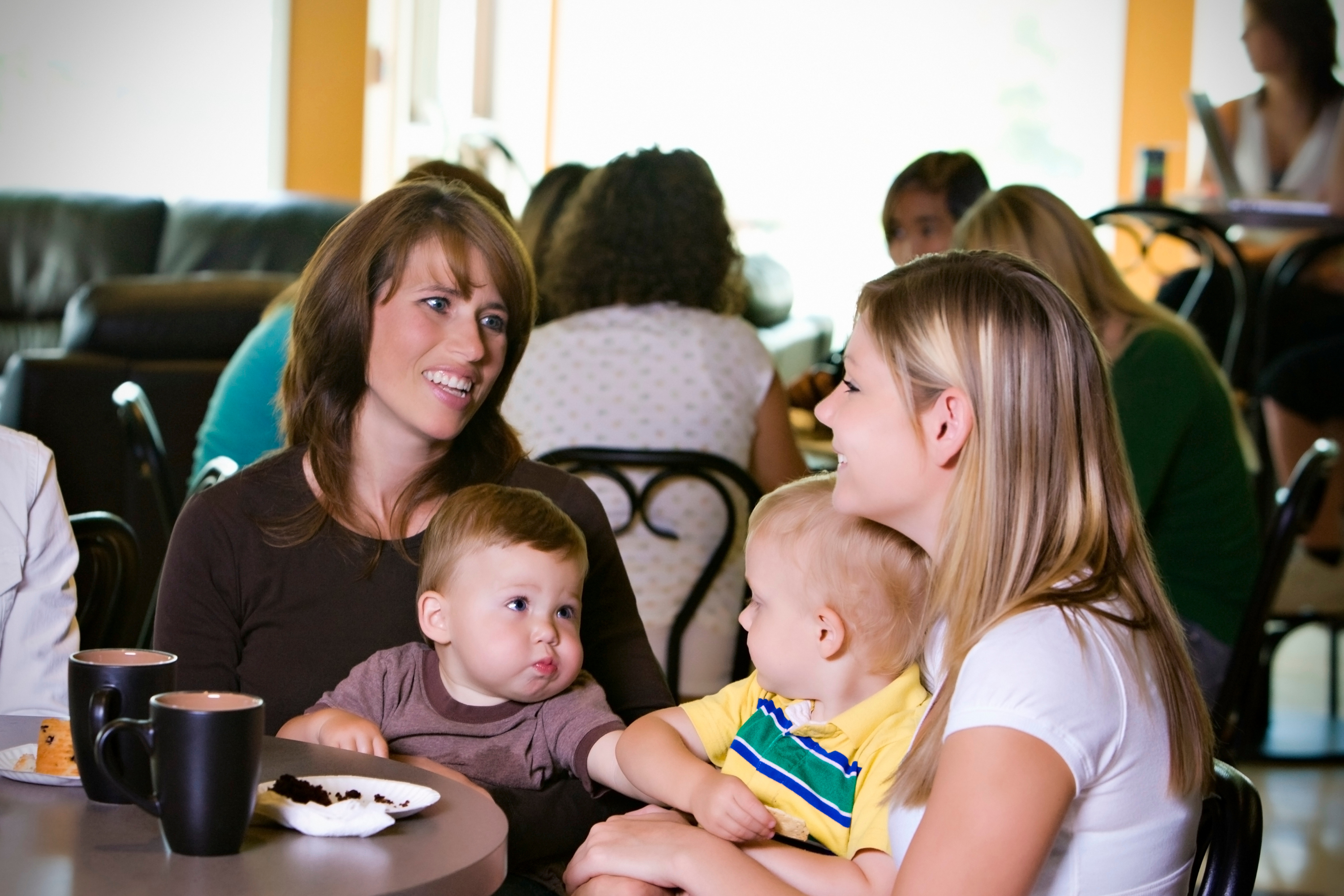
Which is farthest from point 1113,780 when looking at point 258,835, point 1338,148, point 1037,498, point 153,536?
point 1338,148

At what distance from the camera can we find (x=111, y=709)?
89cm

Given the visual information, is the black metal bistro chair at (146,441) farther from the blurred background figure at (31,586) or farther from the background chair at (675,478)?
the blurred background figure at (31,586)

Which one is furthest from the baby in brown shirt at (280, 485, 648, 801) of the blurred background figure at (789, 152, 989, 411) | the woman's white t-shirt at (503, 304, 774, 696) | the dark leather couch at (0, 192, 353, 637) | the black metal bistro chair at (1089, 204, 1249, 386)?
the black metal bistro chair at (1089, 204, 1249, 386)

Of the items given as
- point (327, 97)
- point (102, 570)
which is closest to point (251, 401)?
point (102, 570)

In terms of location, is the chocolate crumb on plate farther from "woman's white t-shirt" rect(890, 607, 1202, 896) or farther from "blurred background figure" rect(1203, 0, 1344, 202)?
"blurred background figure" rect(1203, 0, 1344, 202)

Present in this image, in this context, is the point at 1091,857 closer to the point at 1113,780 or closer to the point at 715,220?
the point at 1113,780

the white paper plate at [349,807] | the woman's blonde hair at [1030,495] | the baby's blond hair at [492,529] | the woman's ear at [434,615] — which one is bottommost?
the woman's ear at [434,615]

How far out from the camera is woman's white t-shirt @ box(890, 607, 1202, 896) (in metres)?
0.98

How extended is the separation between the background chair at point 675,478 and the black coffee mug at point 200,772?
5.33ft

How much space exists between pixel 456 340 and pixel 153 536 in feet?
7.48

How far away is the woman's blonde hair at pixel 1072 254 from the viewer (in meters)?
2.47

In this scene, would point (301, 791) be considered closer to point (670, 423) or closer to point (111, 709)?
point (111, 709)

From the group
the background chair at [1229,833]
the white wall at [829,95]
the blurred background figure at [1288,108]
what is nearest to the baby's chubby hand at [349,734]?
the background chair at [1229,833]

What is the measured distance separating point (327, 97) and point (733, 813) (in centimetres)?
637
